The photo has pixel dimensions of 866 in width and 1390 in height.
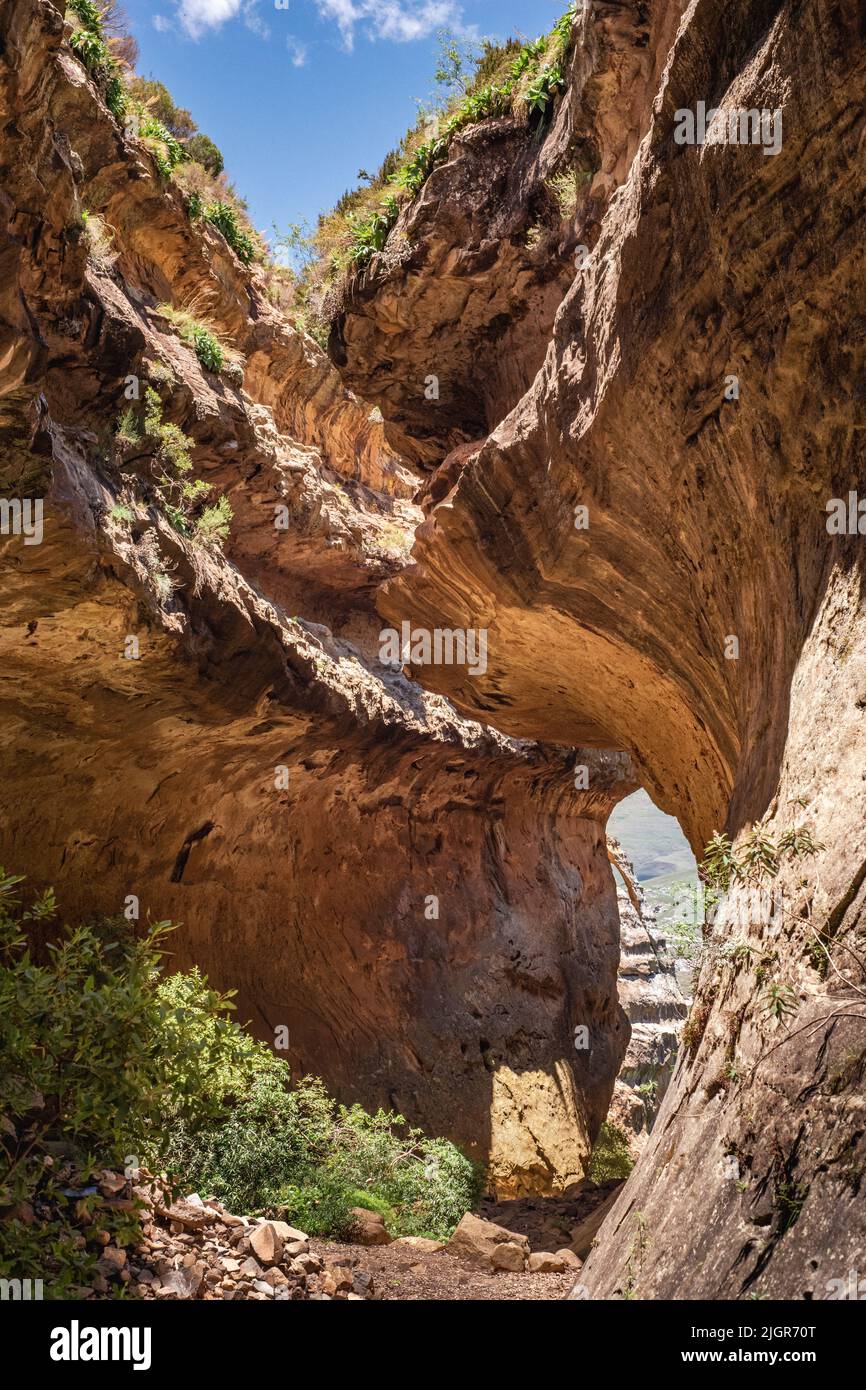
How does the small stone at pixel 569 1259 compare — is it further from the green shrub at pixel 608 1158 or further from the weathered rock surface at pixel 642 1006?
the weathered rock surface at pixel 642 1006

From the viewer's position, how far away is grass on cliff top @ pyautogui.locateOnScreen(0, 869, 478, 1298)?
4988 mm

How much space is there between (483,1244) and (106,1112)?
4.65 metres

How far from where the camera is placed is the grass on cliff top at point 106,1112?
4.99 metres

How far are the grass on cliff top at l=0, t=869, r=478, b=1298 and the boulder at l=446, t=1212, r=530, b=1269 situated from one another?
3.67ft

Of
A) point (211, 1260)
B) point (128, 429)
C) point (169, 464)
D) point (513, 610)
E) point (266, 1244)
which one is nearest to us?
point (211, 1260)

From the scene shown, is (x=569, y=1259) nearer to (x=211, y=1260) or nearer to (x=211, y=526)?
(x=211, y=1260)

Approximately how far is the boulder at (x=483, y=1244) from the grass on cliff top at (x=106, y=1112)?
1.12m

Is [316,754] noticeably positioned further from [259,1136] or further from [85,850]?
[259,1136]

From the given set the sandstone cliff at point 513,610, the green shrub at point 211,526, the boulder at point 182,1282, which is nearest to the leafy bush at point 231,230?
the sandstone cliff at point 513,610

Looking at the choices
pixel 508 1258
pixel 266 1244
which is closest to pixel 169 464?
pixel 266 1244

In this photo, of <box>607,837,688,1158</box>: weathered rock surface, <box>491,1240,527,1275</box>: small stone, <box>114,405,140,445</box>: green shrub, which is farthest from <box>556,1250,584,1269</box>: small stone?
<box>607,837,688,1158</box>: weathered rock surface

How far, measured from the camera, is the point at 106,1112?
552 cm

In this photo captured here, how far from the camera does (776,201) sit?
5301 millimetres

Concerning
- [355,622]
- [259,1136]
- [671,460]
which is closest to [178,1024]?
[259,1136]
